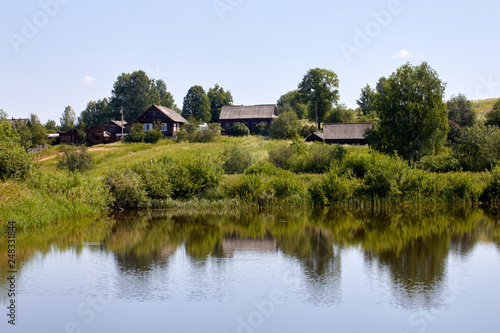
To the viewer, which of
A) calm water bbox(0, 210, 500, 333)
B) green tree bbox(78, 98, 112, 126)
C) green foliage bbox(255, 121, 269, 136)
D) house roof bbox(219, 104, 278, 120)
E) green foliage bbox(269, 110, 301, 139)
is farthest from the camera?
green tree bbox(78, 98, 112, 126)

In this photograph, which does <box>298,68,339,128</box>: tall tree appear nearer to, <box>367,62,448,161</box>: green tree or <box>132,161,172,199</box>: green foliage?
<box>367,62,448,161</box>: green tree

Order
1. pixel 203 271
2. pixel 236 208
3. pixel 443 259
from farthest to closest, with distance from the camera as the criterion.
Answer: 1. pixel 236 208
2. pixel 443 259
3. pixel 203 271

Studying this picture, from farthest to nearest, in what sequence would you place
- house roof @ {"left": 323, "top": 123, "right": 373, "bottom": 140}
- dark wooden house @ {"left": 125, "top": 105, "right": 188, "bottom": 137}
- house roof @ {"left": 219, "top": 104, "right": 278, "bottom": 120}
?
house roof @ {"left": 219, "top": 104, "right": 278, "bottom": 120} → dark wooden house @ {"left": 125, "top": 105, "right": 188, "bottom": 137} → house roof @ {"left": 323, "top": 123, "right": 373, "bottom": 140}

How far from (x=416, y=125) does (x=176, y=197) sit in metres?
21.9

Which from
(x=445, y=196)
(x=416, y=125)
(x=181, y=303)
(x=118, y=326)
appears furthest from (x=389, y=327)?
(x=416, y=125)

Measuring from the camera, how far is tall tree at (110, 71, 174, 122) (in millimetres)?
109688

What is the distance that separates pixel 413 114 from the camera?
42812 millimetres

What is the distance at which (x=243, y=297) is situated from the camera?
47.8 feet

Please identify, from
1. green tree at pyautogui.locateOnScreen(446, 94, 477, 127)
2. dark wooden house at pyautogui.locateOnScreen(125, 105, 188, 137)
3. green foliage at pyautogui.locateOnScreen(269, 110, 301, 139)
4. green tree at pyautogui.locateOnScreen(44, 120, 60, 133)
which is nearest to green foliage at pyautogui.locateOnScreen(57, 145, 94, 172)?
green foliage at pyautogui.locateOnScreen(269, 110, 301, 139)

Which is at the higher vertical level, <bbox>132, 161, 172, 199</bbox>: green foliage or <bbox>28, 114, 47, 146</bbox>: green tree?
<bbox>28, 114, 47, 146</bbox>: green tree

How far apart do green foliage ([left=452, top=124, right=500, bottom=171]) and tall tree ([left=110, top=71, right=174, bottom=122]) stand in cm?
7848

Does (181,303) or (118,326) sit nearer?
(118,326)

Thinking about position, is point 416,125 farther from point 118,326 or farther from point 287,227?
point 118,326

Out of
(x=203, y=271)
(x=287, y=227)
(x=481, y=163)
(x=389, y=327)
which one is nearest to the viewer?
(x=389, y=327)
